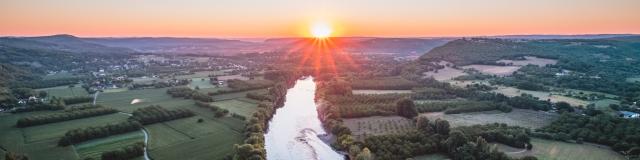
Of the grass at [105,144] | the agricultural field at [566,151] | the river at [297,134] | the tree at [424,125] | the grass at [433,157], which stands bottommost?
the river at [297,134]

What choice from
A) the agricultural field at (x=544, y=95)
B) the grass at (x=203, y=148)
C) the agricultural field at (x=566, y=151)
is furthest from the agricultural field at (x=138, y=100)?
the agricultural field at (x=544, y=95)

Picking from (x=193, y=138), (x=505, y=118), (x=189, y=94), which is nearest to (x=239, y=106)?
(x=189, y=94)

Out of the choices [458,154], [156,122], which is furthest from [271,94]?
[458,154]

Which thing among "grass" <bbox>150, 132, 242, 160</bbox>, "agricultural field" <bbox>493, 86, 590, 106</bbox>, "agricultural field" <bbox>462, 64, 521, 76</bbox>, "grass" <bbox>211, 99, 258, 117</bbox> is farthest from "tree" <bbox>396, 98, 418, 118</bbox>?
"agricultural field" <bbox>462, 64, 521, 76</bbox>

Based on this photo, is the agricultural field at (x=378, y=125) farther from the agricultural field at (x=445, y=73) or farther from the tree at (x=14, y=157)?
the agricultural field at (x=445, y=73)

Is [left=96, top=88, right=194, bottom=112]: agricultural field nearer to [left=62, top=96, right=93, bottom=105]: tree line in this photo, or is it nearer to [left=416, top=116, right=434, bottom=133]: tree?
[left=62, top=96, right=93, bottom=105]: tree line

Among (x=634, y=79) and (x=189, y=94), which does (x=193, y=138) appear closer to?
(x=189, y=94)
